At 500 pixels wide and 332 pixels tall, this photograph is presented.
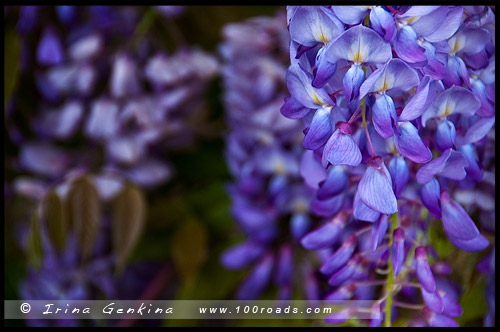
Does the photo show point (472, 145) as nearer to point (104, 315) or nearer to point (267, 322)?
point (267, 322)

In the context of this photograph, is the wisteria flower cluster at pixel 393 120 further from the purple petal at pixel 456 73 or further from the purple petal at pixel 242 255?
the purple petal at pixel 242 255

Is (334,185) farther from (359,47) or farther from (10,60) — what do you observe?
(10,60)

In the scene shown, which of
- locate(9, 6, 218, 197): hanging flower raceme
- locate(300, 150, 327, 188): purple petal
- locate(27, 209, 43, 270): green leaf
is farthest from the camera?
locate(9, 6, 218, 197): hanging flower raceme

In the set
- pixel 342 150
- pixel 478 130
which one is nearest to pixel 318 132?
pixel 342 150

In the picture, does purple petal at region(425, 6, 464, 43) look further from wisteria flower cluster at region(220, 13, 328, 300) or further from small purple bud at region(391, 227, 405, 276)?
wisteria flower cluster at region(220, 13, 328, 300)

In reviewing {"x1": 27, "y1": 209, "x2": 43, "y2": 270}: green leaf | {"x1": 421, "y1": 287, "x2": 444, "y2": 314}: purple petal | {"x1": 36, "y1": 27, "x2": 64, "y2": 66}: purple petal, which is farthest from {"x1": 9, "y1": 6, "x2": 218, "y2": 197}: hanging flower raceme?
{"x1": 421, "y1": 287, "x2": 444, "y2": 314}: purple petal
